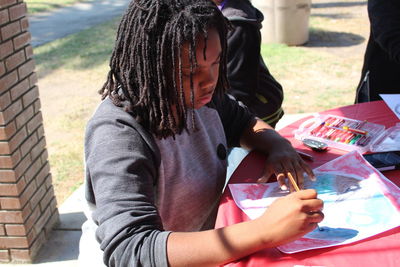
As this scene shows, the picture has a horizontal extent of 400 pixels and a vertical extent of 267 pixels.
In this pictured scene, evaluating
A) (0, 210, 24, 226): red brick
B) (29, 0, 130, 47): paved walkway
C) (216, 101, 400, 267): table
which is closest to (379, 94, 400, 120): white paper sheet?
(216, 101, 400, 267): table

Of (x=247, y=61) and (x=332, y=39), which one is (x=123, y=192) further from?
(x=332, y=39)

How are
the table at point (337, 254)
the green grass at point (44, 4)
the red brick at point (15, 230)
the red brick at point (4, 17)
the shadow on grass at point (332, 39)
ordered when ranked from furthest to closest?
the green grass at point (44, 4), the shadow on grass at point (332, 39), the red brick at point (15, 230), the red brick at point (4, 17), the table at point (337, 254)

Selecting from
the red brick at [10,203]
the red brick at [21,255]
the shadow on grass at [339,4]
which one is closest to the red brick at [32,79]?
the red brick at [10,203]

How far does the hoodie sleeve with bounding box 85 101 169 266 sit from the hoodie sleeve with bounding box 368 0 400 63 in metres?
1.55

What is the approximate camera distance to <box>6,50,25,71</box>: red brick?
2.39 m

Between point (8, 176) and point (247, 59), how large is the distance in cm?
130

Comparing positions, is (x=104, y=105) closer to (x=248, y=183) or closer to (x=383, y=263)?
(x=248, y=183)

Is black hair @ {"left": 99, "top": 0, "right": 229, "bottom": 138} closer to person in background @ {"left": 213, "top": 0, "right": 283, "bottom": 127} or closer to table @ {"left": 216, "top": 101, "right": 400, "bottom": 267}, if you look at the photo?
table @ {"left": 216, "top": 101, "right": 400, "bottom": 267}

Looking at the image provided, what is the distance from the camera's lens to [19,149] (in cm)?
249

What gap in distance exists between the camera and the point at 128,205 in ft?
3.93

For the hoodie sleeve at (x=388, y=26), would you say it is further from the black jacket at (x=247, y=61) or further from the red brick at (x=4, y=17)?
the red brick at (x=4, y=17)

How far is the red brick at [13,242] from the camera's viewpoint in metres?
2.59

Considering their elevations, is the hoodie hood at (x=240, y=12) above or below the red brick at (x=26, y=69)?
above

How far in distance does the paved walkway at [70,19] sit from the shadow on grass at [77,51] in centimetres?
39
